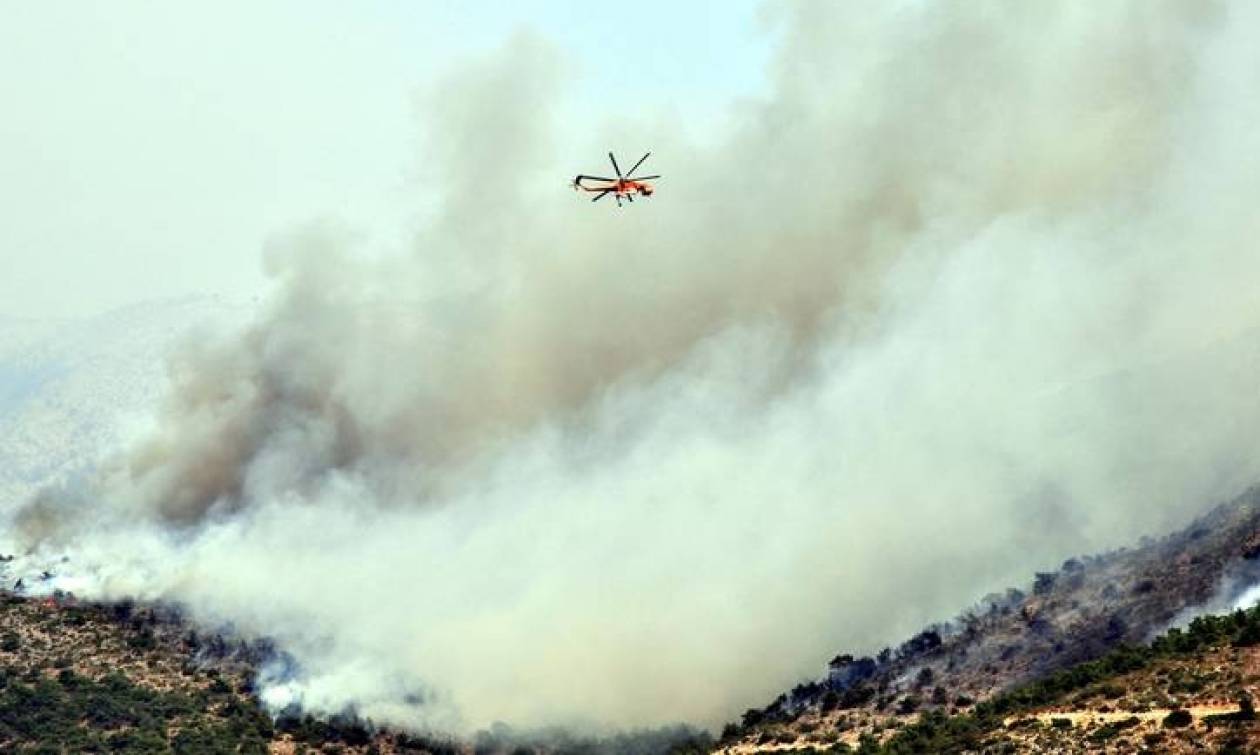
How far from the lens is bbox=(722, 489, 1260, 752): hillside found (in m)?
80.1

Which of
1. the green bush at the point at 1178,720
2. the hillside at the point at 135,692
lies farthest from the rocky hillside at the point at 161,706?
the green bush at the point at 1178,720

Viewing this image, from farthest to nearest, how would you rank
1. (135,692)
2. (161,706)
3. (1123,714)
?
(135,692) < (161,706) < (1123,714)

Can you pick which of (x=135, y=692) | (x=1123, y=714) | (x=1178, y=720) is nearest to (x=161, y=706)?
(x=135, y=692)

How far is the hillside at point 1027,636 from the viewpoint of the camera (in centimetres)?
8006

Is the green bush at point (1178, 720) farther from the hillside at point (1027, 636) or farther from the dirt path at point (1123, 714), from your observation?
the hillside at point (1027, 636)

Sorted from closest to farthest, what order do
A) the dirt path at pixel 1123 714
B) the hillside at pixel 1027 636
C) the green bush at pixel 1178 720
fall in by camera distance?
the green bush at pixel 1178 720, the dirt path at pixel 1123 714, the hillside at pixel 1027 636

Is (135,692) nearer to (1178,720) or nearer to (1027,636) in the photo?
(1027,636)

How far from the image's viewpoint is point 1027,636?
8494cm

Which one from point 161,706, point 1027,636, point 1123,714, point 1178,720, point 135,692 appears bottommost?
point 1178,720

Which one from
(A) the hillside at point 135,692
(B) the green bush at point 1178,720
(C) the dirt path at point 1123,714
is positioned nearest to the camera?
(B) the green bush at point 1178,720

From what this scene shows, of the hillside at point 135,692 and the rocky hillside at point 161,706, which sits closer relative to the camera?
the rocky hillside at point 161,706

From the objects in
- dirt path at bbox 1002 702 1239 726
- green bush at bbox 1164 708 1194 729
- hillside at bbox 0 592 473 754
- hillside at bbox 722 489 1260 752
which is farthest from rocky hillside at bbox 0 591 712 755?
green bush at bbox 1164 708 1194 729

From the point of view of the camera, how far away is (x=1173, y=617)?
259 feet

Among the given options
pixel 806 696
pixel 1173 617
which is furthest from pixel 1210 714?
pixel 806 696
